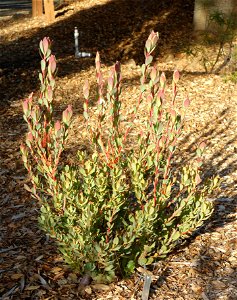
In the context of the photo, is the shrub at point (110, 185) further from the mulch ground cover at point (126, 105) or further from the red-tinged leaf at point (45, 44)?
the mulch ground cover at point (126, 105)

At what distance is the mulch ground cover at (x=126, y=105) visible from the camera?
3406 mm

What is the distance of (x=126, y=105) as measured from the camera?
730 cm

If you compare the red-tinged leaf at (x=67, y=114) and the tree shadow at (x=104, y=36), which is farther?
the tree shadow at (x=104, y=36)

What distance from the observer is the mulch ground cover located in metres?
3.41

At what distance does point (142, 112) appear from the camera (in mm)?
7012

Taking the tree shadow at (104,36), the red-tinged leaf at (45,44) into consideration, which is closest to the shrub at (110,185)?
the red-tinged leaf at (45,44)

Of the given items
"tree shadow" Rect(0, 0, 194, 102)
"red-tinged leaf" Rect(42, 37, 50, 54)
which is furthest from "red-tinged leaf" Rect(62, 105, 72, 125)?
"tree shadow" Rect(0, 0, 194, 102)

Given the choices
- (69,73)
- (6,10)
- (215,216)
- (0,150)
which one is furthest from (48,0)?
(215,216)

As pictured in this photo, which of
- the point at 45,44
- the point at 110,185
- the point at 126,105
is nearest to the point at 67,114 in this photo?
the point at 45,44

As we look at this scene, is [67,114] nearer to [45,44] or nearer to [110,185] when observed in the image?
[45,44]

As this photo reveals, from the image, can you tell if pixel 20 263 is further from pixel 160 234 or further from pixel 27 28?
pixel 27 28

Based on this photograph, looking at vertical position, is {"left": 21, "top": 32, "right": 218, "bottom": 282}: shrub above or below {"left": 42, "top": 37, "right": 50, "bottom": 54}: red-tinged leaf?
below

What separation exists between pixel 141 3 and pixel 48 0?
3.15 meters

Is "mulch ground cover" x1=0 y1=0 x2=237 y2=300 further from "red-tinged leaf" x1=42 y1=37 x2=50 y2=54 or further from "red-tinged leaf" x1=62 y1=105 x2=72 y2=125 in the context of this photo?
"red-tinged leaf" x1=42 y1=37 x2=50 y2=54
